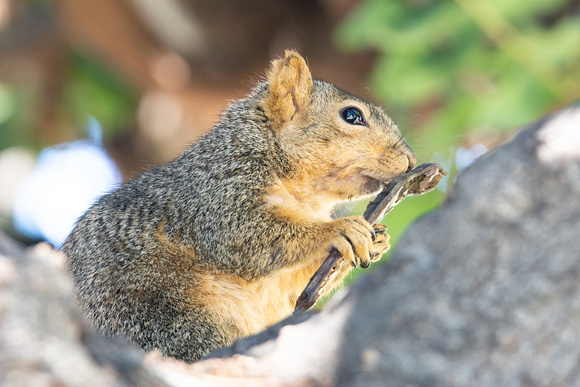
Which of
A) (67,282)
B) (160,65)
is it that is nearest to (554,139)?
(67,282)

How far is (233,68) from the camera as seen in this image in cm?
622

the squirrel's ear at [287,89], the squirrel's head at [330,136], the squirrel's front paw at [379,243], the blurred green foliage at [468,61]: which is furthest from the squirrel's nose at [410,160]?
the blurred green foliage at [468,61]

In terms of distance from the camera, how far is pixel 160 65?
6340 millimetres

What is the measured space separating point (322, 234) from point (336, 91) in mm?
916

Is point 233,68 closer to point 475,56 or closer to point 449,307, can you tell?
point 475,56

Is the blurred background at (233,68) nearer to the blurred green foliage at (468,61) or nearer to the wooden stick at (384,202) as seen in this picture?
the blurred green foliage at (468,61)

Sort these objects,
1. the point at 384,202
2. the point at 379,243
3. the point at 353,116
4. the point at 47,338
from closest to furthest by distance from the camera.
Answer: the point at 47,338
the point at 384,202
the point at 379,243
the point at 353,116

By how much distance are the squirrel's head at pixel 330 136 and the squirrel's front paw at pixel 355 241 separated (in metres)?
0.42

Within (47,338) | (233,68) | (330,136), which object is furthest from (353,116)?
(233,68)

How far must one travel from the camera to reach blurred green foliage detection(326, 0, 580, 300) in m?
3.84

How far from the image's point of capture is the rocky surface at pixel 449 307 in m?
1.27

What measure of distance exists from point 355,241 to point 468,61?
2.15 meters

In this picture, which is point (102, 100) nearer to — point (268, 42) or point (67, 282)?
point (268, 42)

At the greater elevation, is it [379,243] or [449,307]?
[379,243]
